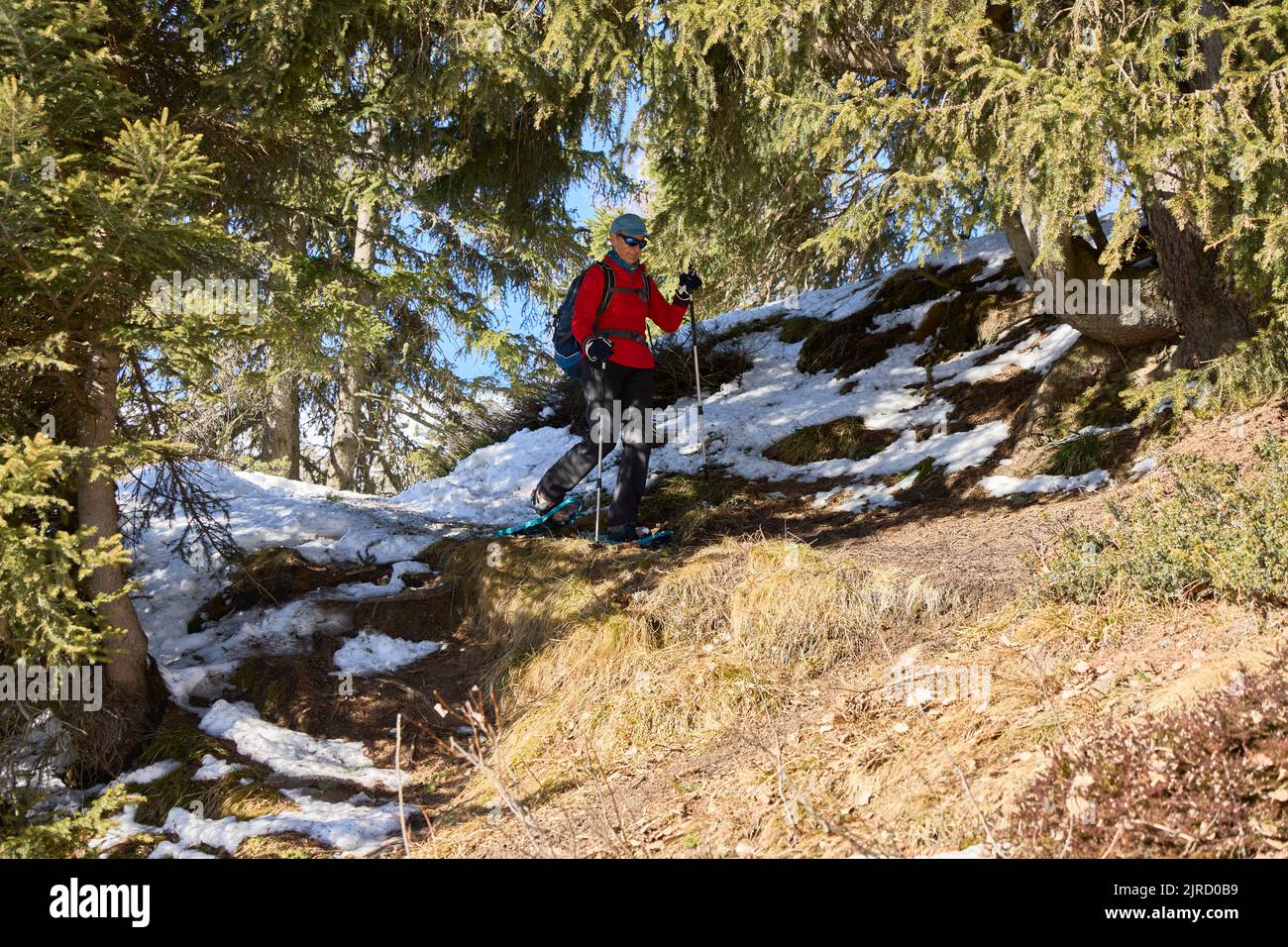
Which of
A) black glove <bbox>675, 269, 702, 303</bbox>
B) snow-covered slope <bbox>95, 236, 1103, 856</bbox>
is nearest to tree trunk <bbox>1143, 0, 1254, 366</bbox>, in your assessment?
snow-covered slope <bbox>95, 236, 1103, 856</bbox>

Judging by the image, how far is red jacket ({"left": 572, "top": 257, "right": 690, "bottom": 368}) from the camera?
24.2 ft

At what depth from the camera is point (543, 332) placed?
1315 cm

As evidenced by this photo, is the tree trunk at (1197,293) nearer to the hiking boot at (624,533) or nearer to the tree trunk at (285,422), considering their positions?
the hiking boot at (624,533)

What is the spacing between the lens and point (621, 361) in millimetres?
7559

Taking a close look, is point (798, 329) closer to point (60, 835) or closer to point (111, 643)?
point (111, 643)

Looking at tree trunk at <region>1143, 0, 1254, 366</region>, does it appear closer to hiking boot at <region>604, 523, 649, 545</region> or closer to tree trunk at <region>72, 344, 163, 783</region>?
hiking boot at <region>604, 523, 649, 545</region>

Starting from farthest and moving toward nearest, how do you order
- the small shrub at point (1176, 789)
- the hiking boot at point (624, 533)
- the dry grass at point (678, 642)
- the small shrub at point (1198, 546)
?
1. the hiking boot at point (624, 533)
2. the dry grass at point (678, 642)
3. the small shrub at point (1198, 546)
4. the small shrub at point (1176, 789)

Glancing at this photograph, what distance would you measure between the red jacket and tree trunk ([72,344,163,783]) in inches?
131

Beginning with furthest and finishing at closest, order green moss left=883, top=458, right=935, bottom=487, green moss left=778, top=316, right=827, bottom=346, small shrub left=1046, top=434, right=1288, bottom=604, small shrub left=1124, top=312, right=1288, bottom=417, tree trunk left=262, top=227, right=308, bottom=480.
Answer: tree trunk left=262, top=227, right=308, bottom=480, green moss left=778, top=316, right=827, bottom=346, green moss left=883, top=458, right=935, bottom=487, small shrub left=1124, top=312, right=1288, bottom=417, small shrub left=1046, top=434, right=1288, bottom=604

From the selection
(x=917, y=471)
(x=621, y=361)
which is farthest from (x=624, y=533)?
(x=917, y=471)

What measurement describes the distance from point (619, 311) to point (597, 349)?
0.48 meters

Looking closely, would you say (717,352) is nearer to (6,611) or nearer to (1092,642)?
(1092,642)

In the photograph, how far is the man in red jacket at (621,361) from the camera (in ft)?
24.2

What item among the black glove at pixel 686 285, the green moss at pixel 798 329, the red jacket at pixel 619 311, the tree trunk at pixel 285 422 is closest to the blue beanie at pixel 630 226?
the red jacket at pixel 619 311
